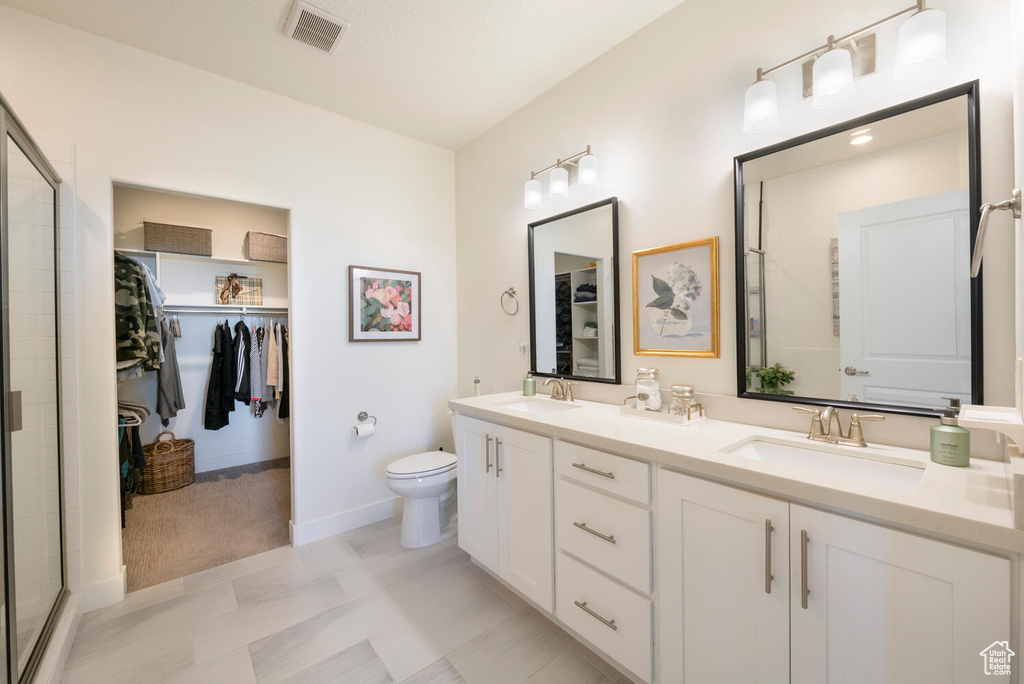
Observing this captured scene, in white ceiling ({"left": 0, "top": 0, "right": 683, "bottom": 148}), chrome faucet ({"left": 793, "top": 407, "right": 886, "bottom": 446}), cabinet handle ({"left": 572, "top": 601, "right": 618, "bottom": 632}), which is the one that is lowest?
cabinet handle ({"left": 572, "top": 601, "right": 618, "bottom": 632})

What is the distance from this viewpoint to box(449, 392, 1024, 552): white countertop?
804 mm

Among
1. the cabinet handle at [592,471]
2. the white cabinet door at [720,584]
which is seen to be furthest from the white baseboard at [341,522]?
the white cabinet door at [720,584]

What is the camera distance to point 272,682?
1.52 meters

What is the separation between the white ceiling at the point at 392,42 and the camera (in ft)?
5.98

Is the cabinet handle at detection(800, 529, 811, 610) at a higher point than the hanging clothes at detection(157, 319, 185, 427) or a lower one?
lower

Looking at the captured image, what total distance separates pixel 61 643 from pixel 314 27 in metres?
2.78

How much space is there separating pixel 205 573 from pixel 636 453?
2414 millimetres

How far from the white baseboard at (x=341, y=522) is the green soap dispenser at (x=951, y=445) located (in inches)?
111

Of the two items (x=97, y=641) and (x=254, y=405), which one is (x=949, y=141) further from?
(x=254, y=405)

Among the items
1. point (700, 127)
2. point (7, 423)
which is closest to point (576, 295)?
point (700, 127)

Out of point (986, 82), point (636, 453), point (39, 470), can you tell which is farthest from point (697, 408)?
point (39, 470)

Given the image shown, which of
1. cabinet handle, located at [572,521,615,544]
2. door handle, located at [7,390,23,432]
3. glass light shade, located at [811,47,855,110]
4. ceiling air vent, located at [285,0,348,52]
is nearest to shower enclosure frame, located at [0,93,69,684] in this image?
door handle, located at [7,390,23,432]

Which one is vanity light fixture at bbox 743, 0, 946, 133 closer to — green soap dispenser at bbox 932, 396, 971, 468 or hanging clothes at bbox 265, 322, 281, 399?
green soap dispenser at bbox 932, 396, 971, 468

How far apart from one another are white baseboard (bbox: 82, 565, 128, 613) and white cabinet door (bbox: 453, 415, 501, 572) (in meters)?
1.65
